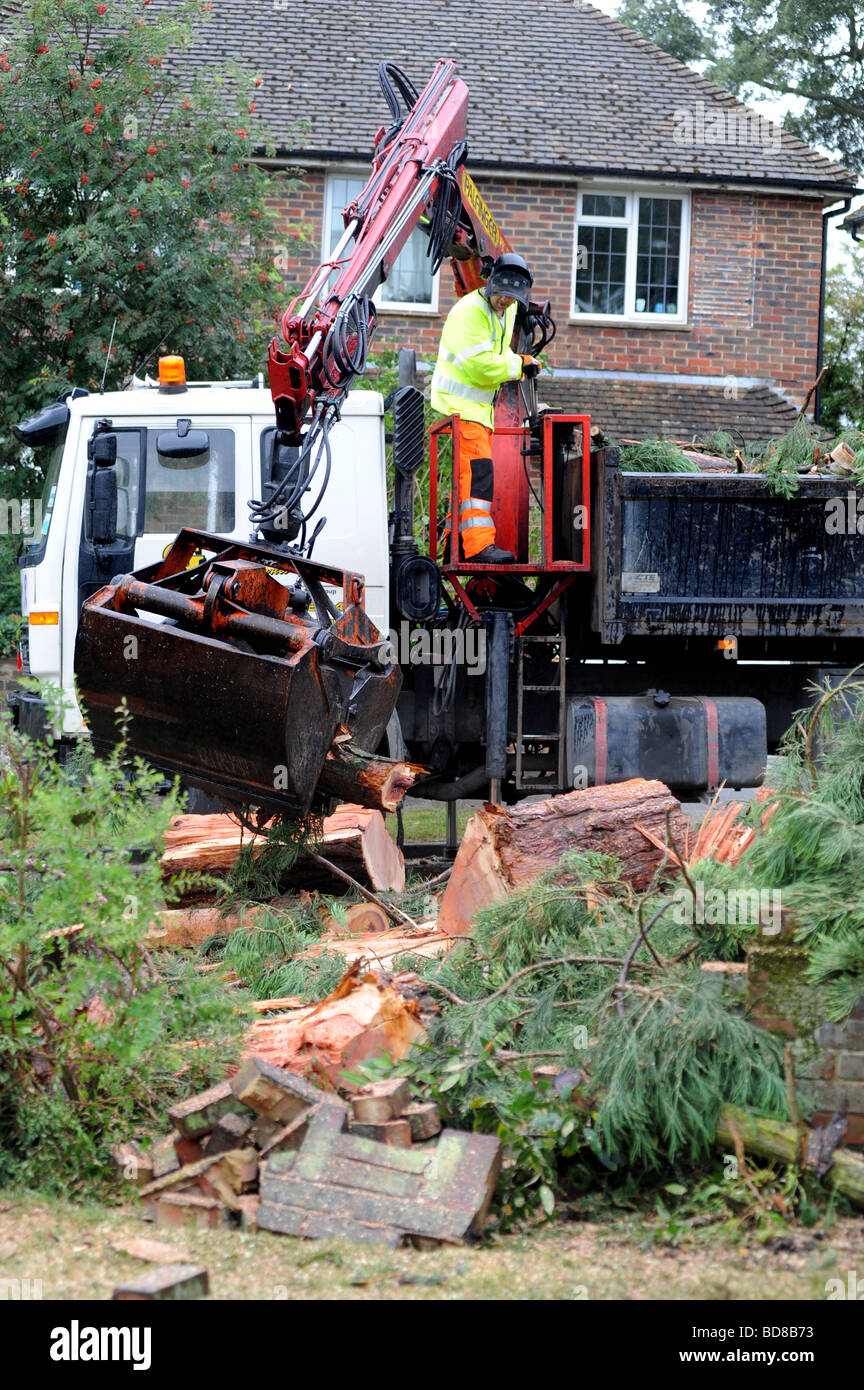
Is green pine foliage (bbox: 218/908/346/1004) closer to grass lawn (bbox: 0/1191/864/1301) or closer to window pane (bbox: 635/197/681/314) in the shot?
grass lawn (bbox: 0/1191/864/1301)

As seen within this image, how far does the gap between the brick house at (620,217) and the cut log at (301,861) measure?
9.24 m

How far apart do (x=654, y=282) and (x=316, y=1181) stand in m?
13.9

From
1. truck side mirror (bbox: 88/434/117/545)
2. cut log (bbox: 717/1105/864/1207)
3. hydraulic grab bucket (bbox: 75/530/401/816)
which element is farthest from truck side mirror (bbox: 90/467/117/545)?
cut log (bbox: 717/1105/864/1207)

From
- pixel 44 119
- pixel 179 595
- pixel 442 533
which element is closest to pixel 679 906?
pixel 179 595

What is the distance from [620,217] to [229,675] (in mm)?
11946

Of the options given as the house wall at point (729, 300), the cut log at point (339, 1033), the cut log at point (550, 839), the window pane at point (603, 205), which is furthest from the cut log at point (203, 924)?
the window pane at point (603, 205)

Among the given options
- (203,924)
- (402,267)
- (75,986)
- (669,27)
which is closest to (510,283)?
(203,924)

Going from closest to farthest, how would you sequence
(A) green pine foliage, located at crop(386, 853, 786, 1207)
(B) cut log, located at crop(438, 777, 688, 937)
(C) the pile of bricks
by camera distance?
(C) the pile of bricks, (A) green pine foliage, located at crop(386, 853, 786, 1207), (B) cut log, located at crop(438, 777, 688, 937)

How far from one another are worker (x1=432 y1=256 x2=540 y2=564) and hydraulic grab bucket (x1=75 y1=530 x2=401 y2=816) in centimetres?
202

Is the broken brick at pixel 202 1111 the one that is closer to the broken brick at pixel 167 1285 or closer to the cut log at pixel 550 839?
the broken brick at pixel 167 1285

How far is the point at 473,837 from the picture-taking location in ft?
18.8

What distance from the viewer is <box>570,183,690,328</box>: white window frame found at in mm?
15531

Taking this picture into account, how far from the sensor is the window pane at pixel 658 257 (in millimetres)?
15667

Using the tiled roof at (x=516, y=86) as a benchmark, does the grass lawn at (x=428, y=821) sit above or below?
below
